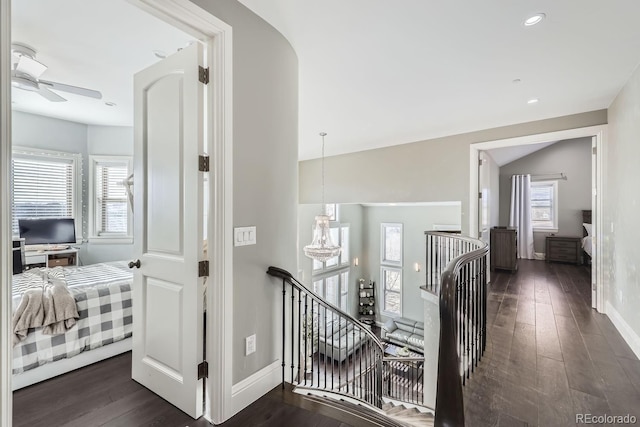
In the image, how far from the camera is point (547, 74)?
2.72 meters

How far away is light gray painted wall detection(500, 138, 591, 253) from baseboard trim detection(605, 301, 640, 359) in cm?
481

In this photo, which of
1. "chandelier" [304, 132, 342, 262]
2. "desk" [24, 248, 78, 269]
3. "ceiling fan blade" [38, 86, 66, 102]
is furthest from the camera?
"chandelier" [304, 132, 342, 262]

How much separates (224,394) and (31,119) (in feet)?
16.4

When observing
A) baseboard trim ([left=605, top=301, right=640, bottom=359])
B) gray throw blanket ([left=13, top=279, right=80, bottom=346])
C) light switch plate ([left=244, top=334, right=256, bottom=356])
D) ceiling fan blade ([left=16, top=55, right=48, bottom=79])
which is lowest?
baseboard trim ([left=605, top=301, right=640, bottom=359])

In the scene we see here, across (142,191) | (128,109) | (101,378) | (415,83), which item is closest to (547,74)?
(415,83)

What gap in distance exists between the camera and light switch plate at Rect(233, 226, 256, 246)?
1840mm

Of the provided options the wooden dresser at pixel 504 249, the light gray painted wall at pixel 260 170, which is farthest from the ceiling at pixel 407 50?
the wooden dresser at pixel 504 249

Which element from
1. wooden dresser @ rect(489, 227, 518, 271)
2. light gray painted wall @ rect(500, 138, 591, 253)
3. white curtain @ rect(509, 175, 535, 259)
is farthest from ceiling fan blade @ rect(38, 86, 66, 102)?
light gray painted wall @ rect(500, 138, 591, 253)

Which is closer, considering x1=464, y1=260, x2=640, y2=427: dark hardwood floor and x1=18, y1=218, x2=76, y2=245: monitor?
x1=464, y1=260, x2=640, y2=427: dark hardwood floor

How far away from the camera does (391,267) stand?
963cm

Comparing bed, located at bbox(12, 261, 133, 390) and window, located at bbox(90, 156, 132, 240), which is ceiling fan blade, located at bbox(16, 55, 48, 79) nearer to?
bed, located at bbox(12, 261, 133, 390)

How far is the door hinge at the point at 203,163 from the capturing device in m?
1.78

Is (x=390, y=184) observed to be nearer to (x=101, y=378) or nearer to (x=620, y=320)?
(x=620, y=320)

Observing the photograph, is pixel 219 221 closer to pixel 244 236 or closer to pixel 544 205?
pixel 244 236
